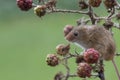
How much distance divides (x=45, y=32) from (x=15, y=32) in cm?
72

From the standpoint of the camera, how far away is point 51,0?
54.4 inches

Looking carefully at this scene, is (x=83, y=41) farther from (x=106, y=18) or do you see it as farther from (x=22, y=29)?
(x=22, y=29)

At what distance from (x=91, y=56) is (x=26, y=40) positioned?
10334 mm

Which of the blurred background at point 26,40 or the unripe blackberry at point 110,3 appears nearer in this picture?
the unripe blackberry at point 110,3

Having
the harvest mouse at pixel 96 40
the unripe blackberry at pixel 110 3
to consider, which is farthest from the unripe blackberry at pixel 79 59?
the unripe blackberry at pixel 110 3

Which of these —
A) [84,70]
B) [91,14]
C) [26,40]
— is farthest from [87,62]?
[26,40]

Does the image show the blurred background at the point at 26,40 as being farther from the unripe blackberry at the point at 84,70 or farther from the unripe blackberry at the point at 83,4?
the unripe blackberry at the point at 84,70

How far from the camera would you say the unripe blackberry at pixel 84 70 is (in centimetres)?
120

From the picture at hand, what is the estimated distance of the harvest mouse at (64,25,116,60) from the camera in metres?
1.25

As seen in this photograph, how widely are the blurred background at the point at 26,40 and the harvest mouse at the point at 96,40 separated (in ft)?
24.3

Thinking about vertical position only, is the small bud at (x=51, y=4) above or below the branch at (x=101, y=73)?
above

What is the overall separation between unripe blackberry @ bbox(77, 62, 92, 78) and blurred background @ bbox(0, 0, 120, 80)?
24.5ft

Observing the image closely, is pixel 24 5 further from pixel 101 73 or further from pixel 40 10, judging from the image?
pixel 101 73

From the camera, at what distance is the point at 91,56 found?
118cm
